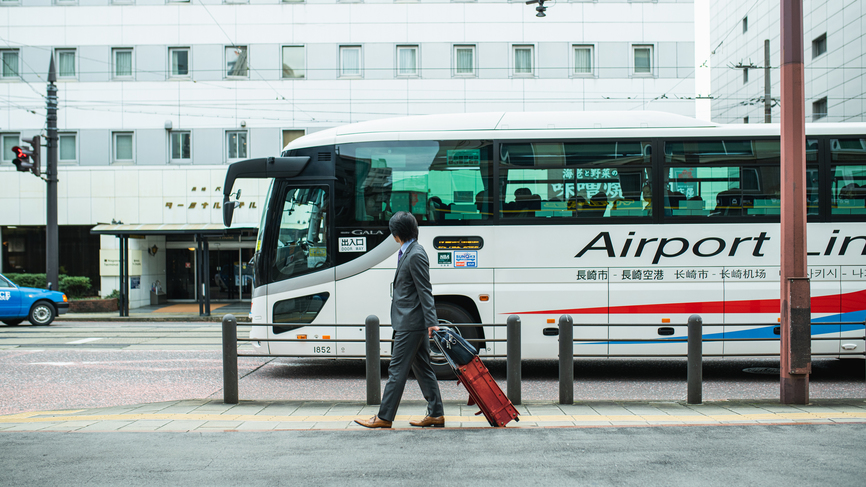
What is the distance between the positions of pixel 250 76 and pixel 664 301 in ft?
61.2

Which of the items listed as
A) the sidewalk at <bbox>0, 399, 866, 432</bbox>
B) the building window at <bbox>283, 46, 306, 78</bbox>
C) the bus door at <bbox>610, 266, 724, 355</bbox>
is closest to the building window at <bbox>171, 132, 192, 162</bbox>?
the building window at <bbox>283, 46, 306, 78</bbox>

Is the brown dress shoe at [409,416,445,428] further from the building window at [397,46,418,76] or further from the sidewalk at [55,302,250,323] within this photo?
the building window at [397,46,418,76]

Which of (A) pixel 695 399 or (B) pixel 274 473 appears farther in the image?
(A) pixel 695 399

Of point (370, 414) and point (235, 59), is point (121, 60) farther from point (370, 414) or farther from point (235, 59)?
point (370, 414)

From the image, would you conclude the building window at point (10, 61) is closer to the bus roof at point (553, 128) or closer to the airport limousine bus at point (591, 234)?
the airport limousine bus at point (591, 234)

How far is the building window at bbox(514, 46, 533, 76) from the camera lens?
74.3 feet

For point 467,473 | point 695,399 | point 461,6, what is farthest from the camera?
point 461,6

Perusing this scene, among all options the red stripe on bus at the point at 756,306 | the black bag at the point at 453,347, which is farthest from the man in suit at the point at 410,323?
the red stripe on bus at the point at 756,306

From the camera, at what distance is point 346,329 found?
8523 mm

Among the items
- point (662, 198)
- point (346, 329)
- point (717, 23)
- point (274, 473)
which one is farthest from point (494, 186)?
point (717, 23)

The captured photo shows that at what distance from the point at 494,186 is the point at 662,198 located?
2.30 metres

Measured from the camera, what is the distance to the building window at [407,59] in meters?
22.8

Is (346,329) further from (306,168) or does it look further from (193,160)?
(193,160)

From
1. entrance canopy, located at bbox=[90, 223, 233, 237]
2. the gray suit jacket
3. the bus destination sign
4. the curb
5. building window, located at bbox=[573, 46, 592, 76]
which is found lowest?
the curb
